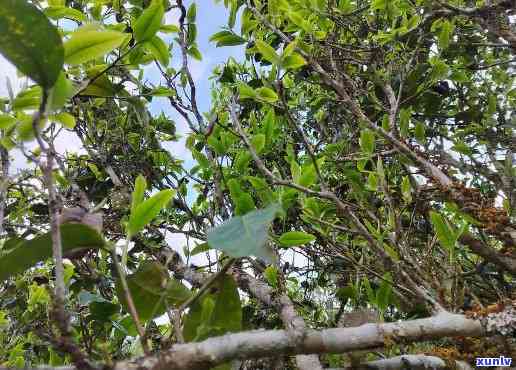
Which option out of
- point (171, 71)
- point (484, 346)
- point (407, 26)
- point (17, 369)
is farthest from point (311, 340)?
point (171, 71)

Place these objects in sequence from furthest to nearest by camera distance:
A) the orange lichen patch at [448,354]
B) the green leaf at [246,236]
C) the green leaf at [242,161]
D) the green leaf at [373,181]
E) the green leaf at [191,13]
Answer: the green leaf at [191,13], the green leaf at [242,161], the green leaf at [373,181], the orange lichen patch at [448,354], the green leaf at [246,236]

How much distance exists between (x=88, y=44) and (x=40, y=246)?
0.36 meters

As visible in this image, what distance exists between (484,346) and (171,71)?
6.63 ft

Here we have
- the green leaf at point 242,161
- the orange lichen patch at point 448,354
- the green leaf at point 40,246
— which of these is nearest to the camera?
the green leaf at point 40,246

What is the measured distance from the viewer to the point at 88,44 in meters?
0.81

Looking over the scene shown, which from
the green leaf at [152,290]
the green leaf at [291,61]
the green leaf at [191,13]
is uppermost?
the green leaf at [191,13]

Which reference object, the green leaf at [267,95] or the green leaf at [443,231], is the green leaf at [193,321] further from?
the green leaf at [267,95]

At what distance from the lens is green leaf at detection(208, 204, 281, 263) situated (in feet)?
1.83

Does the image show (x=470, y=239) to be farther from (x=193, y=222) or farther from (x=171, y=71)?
(x=171, y=71)

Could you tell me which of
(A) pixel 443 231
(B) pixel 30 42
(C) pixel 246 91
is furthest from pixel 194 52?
(B) pixel 30 42

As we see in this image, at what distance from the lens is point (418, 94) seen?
2.15m

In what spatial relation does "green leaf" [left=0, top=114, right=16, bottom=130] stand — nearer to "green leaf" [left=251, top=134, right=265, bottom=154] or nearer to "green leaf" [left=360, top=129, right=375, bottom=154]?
"green leaf" [left=251, top=134, right=265, bottom=154]

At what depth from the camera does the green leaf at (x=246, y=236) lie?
Result: 1.83ft

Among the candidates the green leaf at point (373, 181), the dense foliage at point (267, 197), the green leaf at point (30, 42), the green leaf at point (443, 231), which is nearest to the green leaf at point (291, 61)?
the dense foliage at point (267, 197)
